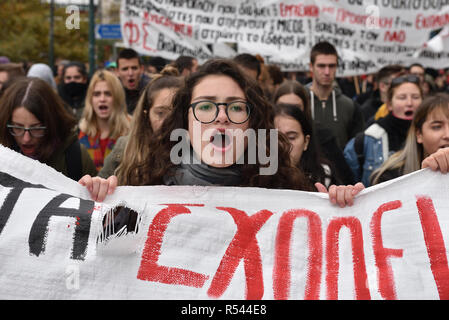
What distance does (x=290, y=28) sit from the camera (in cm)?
696

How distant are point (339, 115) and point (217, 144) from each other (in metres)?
3.16

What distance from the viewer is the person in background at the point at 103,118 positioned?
473 centimetres

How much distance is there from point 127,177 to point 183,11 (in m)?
4.45

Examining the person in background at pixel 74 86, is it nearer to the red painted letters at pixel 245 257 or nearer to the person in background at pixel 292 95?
the person in background at pixel 292 95

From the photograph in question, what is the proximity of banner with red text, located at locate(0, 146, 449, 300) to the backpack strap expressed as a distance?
0.83m

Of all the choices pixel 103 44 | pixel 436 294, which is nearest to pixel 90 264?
pixel 436 294

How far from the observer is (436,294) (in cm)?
224

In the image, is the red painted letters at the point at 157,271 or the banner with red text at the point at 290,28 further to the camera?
the banner with red text at the point at 290,28

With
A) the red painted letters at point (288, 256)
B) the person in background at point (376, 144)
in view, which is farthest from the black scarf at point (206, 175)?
the person in background at point (376, 144)

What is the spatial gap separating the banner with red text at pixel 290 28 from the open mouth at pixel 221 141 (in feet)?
15.2

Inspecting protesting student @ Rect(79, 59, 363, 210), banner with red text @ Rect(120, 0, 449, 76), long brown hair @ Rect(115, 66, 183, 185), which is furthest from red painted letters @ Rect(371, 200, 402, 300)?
banner with red text @ Rect(120, 0, 449, 76)

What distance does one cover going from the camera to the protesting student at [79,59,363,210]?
252 cm

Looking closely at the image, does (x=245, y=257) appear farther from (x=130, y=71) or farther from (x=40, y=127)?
(x=130, y=71)

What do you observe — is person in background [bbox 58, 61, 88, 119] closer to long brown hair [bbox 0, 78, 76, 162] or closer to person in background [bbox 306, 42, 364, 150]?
person in background [bbox 306, 42, 364, 150]
